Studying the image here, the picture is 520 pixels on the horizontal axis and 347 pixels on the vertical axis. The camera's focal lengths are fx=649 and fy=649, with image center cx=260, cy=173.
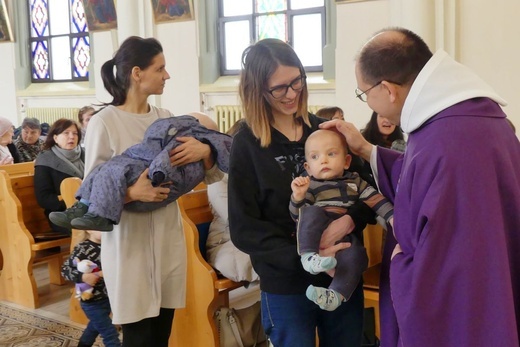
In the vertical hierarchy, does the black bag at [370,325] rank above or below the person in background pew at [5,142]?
below

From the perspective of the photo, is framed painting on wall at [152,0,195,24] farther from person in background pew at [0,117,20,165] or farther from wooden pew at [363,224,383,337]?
wooden pew at [363,224,383,337]

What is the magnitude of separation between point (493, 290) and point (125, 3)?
27.3 ft

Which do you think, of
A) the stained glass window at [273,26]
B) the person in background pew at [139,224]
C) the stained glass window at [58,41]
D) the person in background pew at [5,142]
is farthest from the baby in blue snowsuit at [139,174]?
the stained glass window at [58,41]

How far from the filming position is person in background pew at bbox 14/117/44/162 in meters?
7.21

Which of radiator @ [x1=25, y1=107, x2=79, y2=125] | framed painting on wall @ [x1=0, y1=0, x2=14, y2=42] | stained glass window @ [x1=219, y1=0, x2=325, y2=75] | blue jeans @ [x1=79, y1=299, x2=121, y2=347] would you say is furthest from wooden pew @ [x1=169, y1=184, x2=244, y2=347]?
framed painting on wall @ [x1=0, y1=0, x2=14, y2=42]

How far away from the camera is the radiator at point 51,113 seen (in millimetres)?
10633

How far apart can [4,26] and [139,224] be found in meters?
10.1

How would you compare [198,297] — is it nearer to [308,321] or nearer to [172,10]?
[308,321]

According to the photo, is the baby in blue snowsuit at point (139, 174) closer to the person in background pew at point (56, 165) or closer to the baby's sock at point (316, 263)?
the baby's sock at point (316, 263)

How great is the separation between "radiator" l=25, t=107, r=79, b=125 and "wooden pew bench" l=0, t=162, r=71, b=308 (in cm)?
511

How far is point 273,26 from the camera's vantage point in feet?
28.0

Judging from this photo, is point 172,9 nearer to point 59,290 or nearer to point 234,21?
point 234,21

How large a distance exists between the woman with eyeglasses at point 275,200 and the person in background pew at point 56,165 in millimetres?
3338

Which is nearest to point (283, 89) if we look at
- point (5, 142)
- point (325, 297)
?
point (325, 297)
